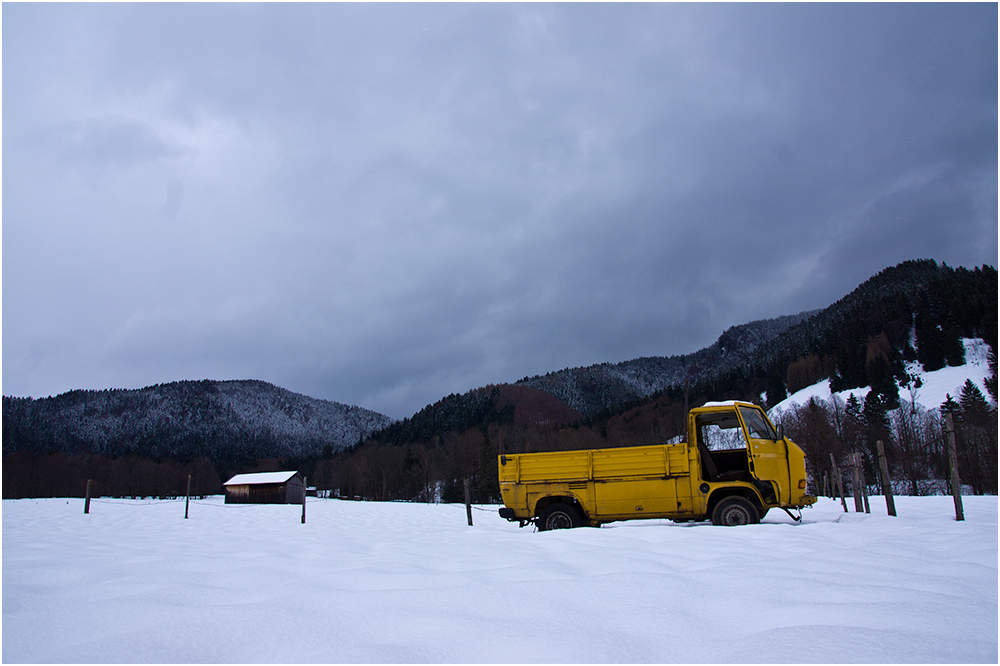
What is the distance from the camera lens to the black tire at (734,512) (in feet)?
36.9

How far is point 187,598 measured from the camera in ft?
13.2

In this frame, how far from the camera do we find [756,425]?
11.8m

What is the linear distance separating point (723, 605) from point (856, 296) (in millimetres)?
196351

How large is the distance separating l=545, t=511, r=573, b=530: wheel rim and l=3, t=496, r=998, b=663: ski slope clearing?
233 inches

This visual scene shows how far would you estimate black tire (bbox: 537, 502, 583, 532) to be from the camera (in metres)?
12.1

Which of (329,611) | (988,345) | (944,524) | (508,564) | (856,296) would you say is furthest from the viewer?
(856,296)

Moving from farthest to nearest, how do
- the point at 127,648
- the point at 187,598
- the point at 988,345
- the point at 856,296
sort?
the point at 856,296 < the point at 988,345 < the point at 187,598 < the point at 127,648

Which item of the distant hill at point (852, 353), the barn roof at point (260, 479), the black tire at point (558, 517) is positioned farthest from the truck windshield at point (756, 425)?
the barn roof at point (260, 479)

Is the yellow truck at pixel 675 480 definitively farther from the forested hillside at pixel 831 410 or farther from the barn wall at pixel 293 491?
the barn wall at pixel 293 491

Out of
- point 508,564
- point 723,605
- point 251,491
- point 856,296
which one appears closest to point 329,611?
point 508,564

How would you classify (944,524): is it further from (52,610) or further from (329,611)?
(52,610)

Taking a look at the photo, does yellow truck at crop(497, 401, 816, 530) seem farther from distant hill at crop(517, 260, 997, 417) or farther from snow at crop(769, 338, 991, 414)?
snow at crop(769, 338, 991, 414)

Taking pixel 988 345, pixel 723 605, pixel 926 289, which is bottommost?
pixel 723 605

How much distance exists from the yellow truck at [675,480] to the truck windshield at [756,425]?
0.07 ft
